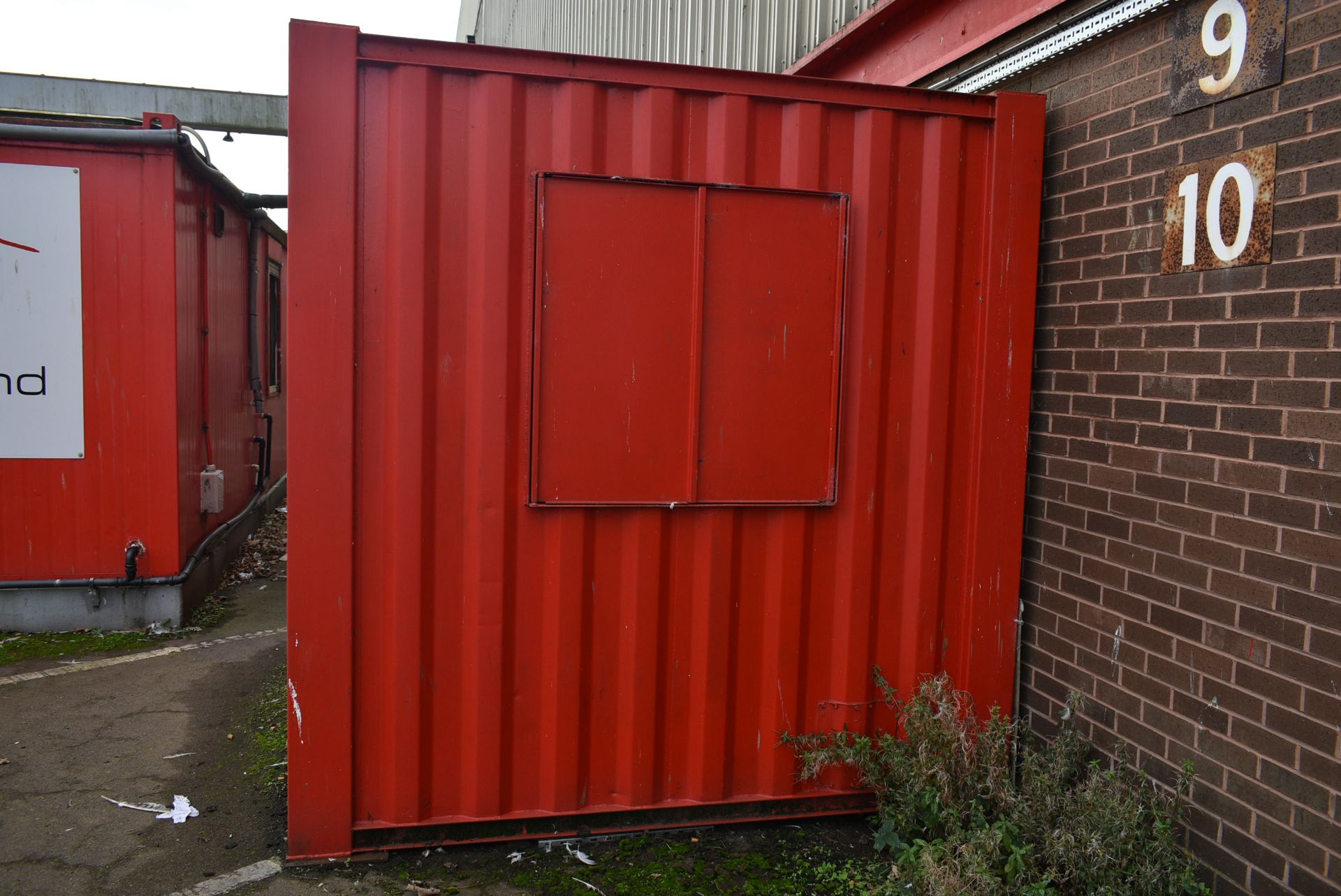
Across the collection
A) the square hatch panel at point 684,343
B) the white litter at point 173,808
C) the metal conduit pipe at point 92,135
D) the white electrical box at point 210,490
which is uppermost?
the metal conduit pipe at point 92,135

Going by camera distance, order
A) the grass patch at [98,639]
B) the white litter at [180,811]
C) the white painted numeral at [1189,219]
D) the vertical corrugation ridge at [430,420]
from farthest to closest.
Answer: the grass patch at [98,639]
the white litter at [180,811]
the vertical corrugation ridge at [430,420]
the white painted numeral at [1189,219]

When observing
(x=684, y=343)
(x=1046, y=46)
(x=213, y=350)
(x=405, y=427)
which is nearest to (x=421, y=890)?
(x=405, y=427)

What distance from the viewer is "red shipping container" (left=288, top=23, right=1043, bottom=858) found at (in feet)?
11.1

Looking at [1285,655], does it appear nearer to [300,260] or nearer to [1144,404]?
[1144,404]

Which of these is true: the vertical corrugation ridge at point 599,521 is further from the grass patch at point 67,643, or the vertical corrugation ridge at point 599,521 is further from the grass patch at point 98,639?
the grass patch at point 67,643

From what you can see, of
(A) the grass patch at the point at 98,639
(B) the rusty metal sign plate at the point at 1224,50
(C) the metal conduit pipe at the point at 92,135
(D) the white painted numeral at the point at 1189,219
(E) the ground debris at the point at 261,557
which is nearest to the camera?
(B) the rusty metal sign plate at the point at 1224,50

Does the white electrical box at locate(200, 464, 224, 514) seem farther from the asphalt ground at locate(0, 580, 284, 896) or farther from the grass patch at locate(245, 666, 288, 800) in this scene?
the grass patch at locate(245, 666, 288, 800)

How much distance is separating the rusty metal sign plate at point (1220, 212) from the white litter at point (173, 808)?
4560 mm

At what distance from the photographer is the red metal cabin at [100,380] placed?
20.0 ft

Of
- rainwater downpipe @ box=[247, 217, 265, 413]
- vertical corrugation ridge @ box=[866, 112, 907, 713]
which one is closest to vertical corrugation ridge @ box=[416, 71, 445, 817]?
vertical corrugation ridge @ box=[866, 112, 907, 713]

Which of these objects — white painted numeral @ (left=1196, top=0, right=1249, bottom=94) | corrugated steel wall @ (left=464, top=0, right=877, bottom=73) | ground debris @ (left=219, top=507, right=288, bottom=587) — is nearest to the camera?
white painted numeral @ (left=1196, top=0, right=1249, bottom=94)

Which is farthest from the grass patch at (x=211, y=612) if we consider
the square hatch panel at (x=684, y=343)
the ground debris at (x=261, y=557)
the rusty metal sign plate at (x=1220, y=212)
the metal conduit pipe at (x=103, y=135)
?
the rusty metal sign plate at (x=1220, y=212)

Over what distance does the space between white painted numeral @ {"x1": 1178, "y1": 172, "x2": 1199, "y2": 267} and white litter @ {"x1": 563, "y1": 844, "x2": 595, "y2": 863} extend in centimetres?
311

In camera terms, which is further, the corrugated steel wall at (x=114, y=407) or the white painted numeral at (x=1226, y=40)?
the corrugated steel wall at (x=114, y=407)
